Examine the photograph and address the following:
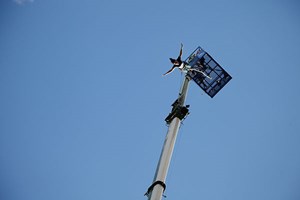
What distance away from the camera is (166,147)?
1225 cm

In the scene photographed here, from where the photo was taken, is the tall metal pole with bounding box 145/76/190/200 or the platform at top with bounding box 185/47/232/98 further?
the platform at top with bounding box 185/47/232/98

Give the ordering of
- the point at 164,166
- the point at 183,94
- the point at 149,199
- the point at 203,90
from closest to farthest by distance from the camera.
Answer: the point at 149,199, the point at 164,166, the point at 183,94, the point at 203,90

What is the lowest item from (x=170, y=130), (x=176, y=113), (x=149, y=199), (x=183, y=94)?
(x=149, y=199)

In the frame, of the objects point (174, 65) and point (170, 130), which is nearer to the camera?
point (170, 130)

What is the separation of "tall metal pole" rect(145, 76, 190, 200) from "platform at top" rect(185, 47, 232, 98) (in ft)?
11.7

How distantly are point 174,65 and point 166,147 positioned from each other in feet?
20.9

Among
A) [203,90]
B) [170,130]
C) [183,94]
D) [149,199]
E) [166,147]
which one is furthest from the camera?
[203,90]

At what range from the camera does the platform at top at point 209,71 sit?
19188mm

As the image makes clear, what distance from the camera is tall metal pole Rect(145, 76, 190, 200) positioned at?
10703 millimetres

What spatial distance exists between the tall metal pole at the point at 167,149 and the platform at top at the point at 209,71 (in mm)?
3562

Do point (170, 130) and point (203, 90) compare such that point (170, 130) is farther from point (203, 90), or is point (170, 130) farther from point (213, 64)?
point (213, 64)

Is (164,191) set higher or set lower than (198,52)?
lower

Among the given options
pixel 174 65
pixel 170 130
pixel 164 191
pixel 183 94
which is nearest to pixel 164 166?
pixel 164 191

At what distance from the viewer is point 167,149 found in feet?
39.8
